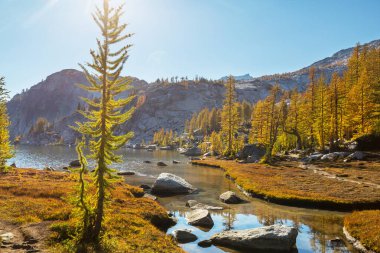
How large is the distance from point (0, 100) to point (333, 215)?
45.2 metres

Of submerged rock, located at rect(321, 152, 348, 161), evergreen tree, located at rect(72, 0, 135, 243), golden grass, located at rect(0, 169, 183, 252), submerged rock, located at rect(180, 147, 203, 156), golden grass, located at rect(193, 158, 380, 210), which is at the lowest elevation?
submerged rock, located at rect(180, 147, 203, 156)

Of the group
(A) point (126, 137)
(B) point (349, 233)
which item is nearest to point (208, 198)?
(B) point (349, 233)

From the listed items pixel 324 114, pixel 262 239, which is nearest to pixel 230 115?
pixel 324 114

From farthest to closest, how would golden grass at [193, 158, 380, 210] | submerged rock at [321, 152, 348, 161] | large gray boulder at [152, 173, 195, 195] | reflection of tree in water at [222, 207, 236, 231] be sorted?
submerged rock at [321, 152, 348, 161] < large gray boulder at [152, 173, 195, 195] < golden grass at [193, 158, 380, 210] < reflection of tree in water at [222, 207, 236, 231]

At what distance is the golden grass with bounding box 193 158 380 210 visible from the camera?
3238cm

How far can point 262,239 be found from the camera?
2108 cm

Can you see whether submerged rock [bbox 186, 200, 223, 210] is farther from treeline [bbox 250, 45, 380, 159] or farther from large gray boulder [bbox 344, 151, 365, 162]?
treeline [bbox 250, 45, 380, 159]

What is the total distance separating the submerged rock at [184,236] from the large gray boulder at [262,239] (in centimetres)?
152

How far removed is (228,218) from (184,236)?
7.17 m

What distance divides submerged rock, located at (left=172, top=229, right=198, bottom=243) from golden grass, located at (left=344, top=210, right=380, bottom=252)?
1149 centimetres

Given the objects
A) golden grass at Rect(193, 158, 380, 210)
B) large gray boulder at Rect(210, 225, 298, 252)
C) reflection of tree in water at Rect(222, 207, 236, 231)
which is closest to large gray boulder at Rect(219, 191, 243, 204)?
reflection of tree in water at Rect(222, 207, 236, 231)

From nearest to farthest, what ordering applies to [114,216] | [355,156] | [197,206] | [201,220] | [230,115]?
[114,216], [201,220], [197,206], [355,156], [230,115]

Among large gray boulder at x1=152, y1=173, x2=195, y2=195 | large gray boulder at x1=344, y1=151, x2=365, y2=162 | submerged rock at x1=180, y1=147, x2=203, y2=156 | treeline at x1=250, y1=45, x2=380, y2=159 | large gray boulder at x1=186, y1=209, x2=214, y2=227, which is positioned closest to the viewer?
large gray boulder at x1=186, y1=209, x2=214, y2=227

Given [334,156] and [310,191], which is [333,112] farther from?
[310,191]
